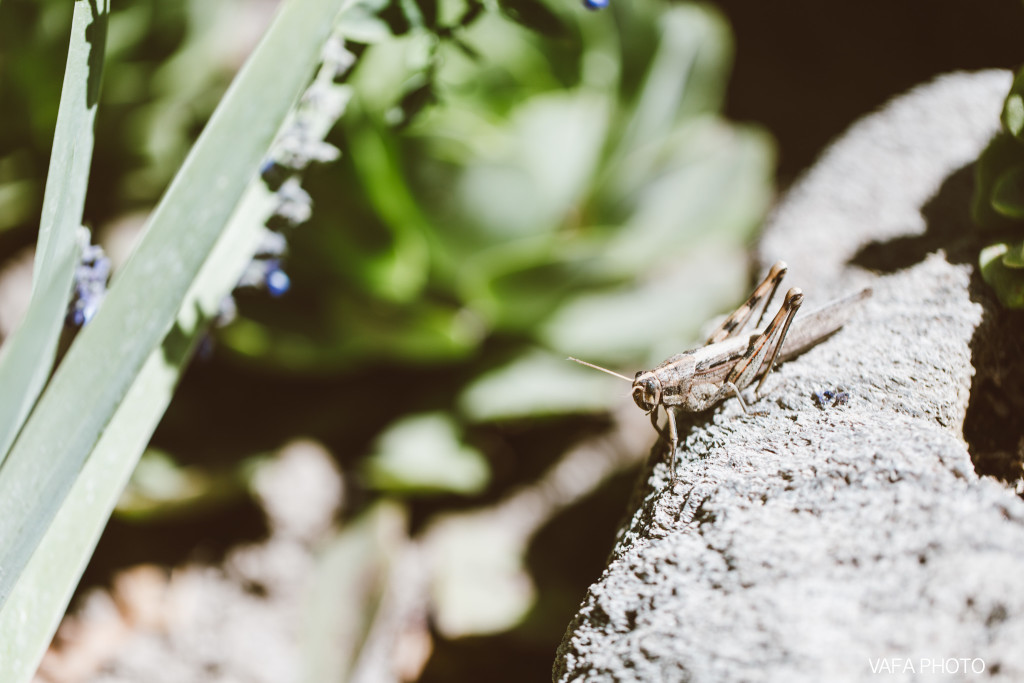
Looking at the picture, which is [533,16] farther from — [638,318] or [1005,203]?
[638,318]

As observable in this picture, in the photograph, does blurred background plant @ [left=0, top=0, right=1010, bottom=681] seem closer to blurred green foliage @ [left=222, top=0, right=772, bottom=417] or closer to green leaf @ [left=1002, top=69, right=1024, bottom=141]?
blurred green foliage @ [left=222, top=0, right=772, bottom=417]

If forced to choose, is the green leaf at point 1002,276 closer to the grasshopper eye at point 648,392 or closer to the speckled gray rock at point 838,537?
the speckled gray rock at point 838,537

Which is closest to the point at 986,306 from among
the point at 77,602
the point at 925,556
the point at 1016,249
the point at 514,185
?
the point at 1016,249

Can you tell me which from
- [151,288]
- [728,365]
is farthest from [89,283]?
[728,365]

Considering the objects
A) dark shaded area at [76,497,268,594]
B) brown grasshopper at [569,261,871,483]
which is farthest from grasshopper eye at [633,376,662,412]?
dark shaded area at [76,497,268,594]

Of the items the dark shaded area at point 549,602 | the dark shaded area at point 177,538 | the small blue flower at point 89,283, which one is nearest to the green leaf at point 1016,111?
the dark shaded area at point 549,602
